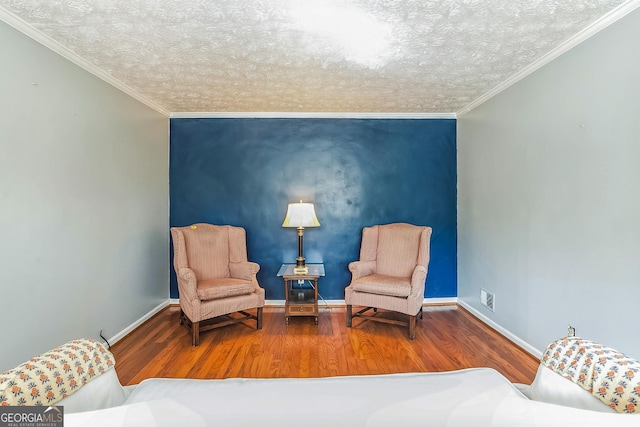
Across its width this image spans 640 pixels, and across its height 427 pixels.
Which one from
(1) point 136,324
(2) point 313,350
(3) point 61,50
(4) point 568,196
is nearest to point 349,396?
(2) point 313,350

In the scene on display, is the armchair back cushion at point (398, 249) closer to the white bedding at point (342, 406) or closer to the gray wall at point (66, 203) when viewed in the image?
the white bedding at point (342, 406)

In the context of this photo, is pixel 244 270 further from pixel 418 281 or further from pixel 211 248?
pixel 418 281

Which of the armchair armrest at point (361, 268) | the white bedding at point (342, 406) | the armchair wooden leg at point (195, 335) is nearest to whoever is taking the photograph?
the white bedding at point (342, 406)

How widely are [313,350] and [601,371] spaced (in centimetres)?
213

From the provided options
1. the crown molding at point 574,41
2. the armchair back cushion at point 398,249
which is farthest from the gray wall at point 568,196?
the armchair back cushion at point 398,249

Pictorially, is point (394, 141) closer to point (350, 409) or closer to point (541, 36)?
point (541, 36)

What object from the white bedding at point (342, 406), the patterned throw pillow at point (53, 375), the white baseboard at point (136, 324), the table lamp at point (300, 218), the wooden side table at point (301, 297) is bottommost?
the white baseboard at point (136, 324)

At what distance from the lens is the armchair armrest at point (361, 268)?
10.8ft

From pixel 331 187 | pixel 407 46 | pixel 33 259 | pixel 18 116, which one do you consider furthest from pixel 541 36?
pixel 33 259

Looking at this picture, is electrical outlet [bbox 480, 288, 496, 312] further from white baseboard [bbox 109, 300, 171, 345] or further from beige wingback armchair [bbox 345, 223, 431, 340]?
white baseboard [bbox 109, 300, 171, 345]

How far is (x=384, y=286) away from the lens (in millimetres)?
3023

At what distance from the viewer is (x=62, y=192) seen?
218cm

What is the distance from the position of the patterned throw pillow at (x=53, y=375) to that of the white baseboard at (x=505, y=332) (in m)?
2.93

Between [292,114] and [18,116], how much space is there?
8.28 ft
